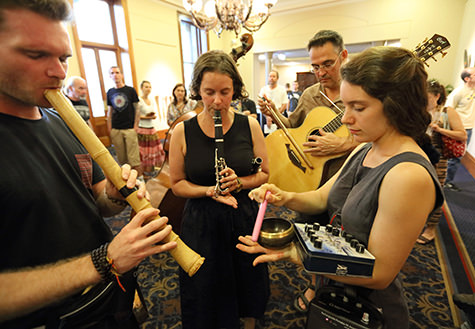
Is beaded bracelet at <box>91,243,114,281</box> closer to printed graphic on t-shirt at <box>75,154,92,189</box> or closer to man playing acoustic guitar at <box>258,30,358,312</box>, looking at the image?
printed graphic on t-shirt at <box>75,154,92,189</box>

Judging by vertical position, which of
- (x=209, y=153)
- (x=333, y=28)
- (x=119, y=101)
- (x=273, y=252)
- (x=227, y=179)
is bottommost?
(x=273, y=252)

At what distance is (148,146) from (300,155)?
4.12 metres

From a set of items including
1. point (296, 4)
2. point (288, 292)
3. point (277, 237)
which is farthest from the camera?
point (296, 4)

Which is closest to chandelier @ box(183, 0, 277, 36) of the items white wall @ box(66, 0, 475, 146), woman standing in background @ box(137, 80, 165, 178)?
woman standing in background @ box(137, 80, 165, 178)

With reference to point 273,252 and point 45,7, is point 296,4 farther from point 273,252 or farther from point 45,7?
point 273,252

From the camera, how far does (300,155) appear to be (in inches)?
88.7

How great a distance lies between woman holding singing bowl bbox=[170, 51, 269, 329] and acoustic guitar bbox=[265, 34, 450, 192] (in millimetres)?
693

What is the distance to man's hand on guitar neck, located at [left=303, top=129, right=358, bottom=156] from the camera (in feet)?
6.44

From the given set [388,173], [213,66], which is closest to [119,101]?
[213,66]

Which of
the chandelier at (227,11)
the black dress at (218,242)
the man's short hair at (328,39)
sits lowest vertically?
the black dress at (218,242)

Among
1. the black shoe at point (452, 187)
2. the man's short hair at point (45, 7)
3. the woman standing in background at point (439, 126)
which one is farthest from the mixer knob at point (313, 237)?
the black shoe at point (452, 187)

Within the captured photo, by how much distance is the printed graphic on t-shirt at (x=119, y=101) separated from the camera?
4.81 m

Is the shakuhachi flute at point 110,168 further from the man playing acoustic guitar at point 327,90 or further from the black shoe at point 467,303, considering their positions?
the black shoe at point 467,303

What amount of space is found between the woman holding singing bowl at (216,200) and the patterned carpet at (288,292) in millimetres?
624
